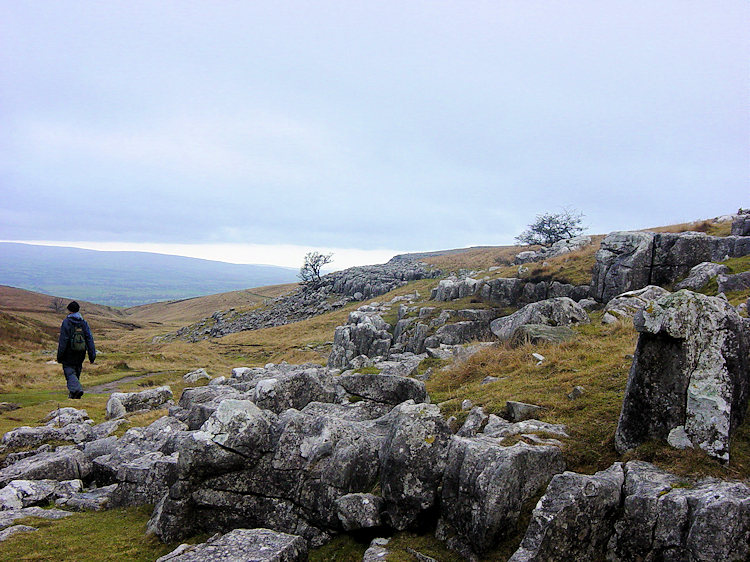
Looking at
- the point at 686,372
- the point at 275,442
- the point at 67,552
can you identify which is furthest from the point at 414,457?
the point at 67,552

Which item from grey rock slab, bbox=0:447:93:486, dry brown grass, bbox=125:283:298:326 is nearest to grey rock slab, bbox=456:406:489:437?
grey rock slab, bbox=0:447:93:486

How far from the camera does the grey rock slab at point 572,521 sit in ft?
21.9

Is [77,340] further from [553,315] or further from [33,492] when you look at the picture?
[553,315]

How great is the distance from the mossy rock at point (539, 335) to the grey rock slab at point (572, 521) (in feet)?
37.0

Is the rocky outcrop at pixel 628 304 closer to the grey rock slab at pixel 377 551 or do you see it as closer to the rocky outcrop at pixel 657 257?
the rocky outcrop at pixel 657 257

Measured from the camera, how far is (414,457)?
931 cm

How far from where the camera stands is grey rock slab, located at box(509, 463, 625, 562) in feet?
21.9

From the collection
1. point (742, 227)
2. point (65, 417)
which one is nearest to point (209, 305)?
point (65, 417)

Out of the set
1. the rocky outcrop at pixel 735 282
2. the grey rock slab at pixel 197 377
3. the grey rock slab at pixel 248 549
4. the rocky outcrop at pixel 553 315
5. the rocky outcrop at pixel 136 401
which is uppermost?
the rocky outcrop at pixel 735 282

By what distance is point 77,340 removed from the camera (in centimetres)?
2011

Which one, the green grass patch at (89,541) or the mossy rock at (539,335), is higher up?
the mossy rock at (539,335)

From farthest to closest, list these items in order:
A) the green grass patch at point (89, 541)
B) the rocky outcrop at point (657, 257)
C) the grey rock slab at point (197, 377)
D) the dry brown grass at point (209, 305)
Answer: the dry brown grass at point (209, 305), the grey rock slab at point (197, 377), the rocky outcrop at point (657, 257), the green grass patch at point (89, 541)

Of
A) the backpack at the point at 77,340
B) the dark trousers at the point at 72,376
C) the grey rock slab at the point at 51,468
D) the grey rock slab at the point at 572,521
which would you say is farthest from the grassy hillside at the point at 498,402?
the backpack at the point at 77,340

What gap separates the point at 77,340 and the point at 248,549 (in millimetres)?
16256
